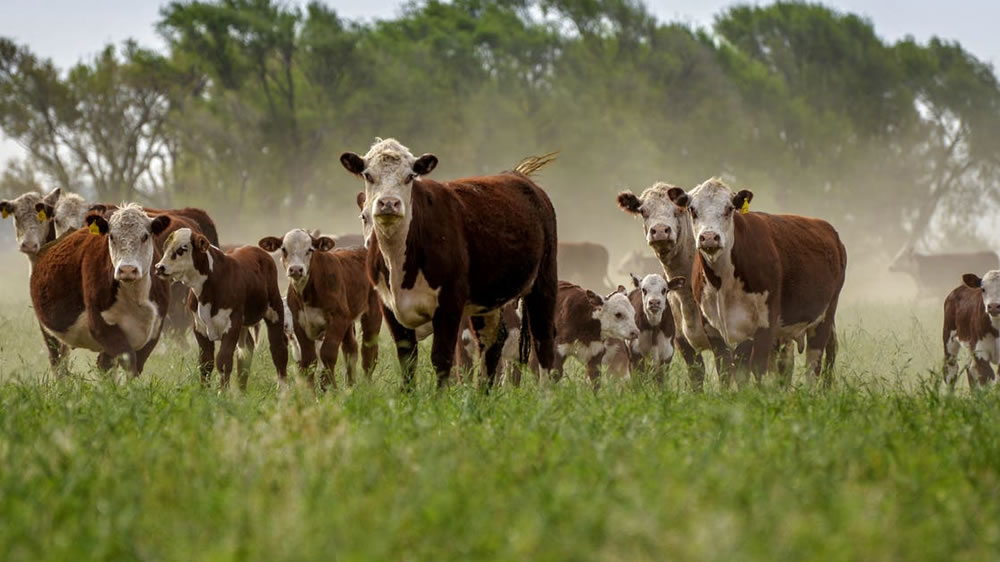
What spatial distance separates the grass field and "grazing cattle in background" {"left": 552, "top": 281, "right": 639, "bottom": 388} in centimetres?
587

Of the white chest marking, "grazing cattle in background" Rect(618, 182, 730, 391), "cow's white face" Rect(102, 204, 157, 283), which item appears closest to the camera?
"cow's white face" Rect(102, 204, 157, 283)

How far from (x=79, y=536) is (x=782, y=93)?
5174 centimetres

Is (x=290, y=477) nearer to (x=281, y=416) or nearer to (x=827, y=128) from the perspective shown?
(x=281, y=416)

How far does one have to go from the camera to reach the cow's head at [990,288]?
37.4 feet

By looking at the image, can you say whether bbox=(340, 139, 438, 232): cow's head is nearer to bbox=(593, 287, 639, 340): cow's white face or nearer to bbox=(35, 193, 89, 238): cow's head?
bbox=(593, 287, 639, 340): cow's white face

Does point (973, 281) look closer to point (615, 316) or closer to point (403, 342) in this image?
point (615, 316)

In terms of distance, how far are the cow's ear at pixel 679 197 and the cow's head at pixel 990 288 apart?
3056 millimetres

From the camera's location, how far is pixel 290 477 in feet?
13.9

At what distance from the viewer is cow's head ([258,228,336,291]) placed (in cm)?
1103

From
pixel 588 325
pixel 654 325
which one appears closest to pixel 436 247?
pixel 654 325

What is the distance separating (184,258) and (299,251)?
1.20 m

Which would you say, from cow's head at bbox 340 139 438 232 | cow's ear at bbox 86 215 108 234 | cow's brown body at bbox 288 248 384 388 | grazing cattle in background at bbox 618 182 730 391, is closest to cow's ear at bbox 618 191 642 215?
grazing cattle in background at bbox 618 182 730 391

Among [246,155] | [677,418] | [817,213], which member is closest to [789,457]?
[677,418]

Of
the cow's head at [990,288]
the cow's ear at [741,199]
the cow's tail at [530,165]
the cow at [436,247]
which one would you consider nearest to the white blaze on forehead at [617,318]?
the cow's tail at [530,165]
